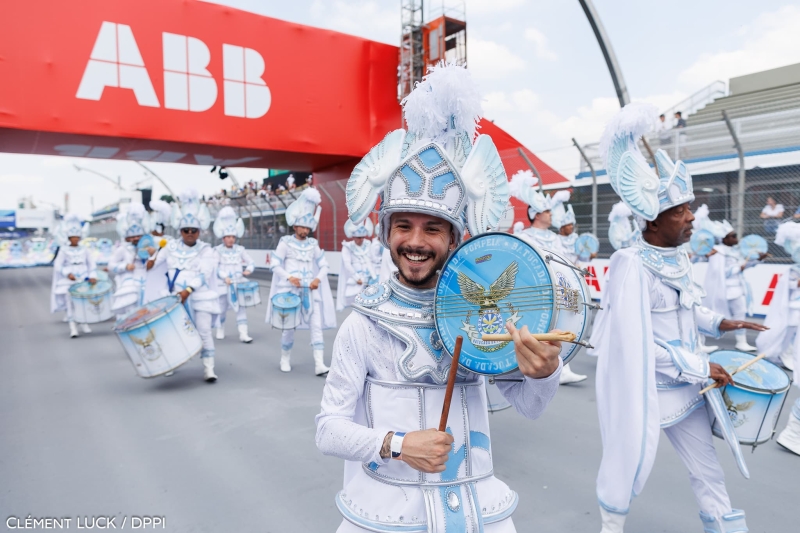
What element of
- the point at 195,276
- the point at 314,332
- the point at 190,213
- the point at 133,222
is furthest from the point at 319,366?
the point at 133,222

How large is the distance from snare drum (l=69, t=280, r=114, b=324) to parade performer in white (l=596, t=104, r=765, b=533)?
9.16 metres

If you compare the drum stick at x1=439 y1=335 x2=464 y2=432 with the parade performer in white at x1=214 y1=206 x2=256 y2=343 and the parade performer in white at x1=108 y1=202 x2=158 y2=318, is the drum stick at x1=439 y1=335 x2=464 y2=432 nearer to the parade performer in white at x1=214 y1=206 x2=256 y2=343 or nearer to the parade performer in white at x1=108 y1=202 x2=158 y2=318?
the parade performer in white at x1=108 y1=202 x2=158 y2=318

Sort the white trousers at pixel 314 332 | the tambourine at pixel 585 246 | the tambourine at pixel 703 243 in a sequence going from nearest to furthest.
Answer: the white trousers at pixel 314 332 < the tambourine at pixel 703 243 < the tambourine at pixel 585 246

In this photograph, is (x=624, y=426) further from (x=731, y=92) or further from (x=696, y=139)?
(x=731, y=92)

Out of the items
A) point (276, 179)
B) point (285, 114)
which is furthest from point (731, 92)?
point (276, 179)

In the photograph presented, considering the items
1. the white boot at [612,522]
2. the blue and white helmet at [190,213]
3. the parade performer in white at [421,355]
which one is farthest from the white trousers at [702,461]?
the blue and white helmet at [190,213]

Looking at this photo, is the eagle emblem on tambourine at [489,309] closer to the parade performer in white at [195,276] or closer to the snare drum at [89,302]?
the parade performer in white at [195,276]

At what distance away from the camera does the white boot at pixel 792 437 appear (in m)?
4.38

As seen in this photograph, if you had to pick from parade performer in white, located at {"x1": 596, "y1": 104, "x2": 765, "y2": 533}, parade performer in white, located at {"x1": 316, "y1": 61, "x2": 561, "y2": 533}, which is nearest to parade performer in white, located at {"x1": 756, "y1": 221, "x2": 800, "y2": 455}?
parade performer in white, located at {"x1": 596, "y1": 104, "x2": 765, "y2": 533}

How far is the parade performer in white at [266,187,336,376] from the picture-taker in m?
7.13

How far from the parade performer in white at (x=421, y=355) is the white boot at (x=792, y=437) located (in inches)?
151

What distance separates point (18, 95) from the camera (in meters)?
11.3

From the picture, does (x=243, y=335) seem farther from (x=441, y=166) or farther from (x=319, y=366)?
(x=441, y=166)

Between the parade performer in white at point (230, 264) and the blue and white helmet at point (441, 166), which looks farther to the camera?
the parade performer in white at point (230, 264)
